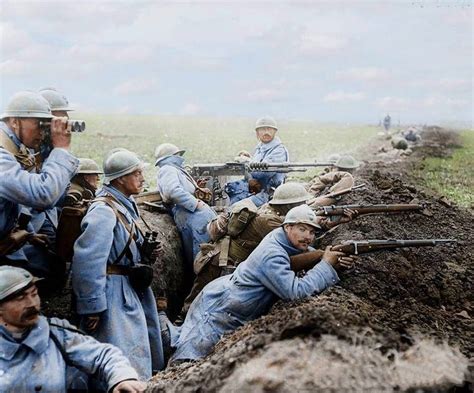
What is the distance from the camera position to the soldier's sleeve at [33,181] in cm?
472

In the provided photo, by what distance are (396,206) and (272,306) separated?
130 inches

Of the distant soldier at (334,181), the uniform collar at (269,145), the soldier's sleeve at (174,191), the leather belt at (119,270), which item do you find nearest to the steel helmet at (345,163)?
the distant soldier at (334,181)

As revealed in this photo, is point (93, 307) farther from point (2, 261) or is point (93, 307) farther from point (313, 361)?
point (313, 361)

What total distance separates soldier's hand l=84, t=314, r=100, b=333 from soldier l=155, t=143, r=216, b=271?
3.61m

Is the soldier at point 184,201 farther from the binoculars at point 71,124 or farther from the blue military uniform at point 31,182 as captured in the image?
the blue military uniform at point 31,182

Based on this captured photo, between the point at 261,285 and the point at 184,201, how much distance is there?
329 cm

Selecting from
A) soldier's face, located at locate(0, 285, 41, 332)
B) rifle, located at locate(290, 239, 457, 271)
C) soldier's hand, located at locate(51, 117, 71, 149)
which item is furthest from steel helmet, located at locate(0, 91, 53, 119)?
rifle, located at locate(290, 239, 457, 271)

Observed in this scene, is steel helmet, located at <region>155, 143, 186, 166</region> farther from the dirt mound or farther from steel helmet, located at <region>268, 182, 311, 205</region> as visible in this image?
the dirt mound

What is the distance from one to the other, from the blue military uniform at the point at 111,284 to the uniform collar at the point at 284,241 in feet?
4.11

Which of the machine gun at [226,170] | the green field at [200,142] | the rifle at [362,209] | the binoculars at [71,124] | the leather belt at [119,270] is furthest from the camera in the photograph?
the green field at [200,142]

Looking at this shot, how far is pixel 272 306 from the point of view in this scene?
576cm

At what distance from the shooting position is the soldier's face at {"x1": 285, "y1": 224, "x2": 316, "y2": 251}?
5.70 meters

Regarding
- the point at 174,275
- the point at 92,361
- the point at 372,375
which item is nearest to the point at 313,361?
the point at 372,375

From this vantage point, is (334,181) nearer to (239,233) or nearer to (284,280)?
(239,233)
